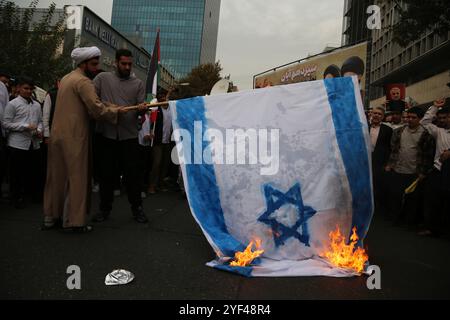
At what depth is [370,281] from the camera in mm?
2895

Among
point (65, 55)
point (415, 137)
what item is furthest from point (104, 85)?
point (65, 55)

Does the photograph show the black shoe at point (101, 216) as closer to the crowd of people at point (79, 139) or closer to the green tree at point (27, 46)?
the crowd of people at point (79, 139)

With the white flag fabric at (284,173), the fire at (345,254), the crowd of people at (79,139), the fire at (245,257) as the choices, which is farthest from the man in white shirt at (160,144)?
the fire at (345,254)

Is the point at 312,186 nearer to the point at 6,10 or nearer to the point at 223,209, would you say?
the point at 223,209

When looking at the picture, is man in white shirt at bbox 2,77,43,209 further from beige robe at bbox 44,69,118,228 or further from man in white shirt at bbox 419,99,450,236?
man in white shirt at bbox 419,99,450,236

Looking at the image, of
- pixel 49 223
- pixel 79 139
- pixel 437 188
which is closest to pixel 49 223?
pixel 49 223

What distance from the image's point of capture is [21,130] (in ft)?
17.7

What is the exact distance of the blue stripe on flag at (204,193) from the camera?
131 inches

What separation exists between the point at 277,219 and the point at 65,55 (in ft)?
56.2

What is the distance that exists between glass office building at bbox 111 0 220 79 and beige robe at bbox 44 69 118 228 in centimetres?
11690

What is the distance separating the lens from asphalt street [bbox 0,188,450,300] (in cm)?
261

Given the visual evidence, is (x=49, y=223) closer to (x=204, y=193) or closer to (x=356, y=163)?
(x=204, y=193)

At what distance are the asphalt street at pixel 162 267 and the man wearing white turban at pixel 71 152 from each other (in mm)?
237

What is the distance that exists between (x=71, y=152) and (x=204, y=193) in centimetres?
156
